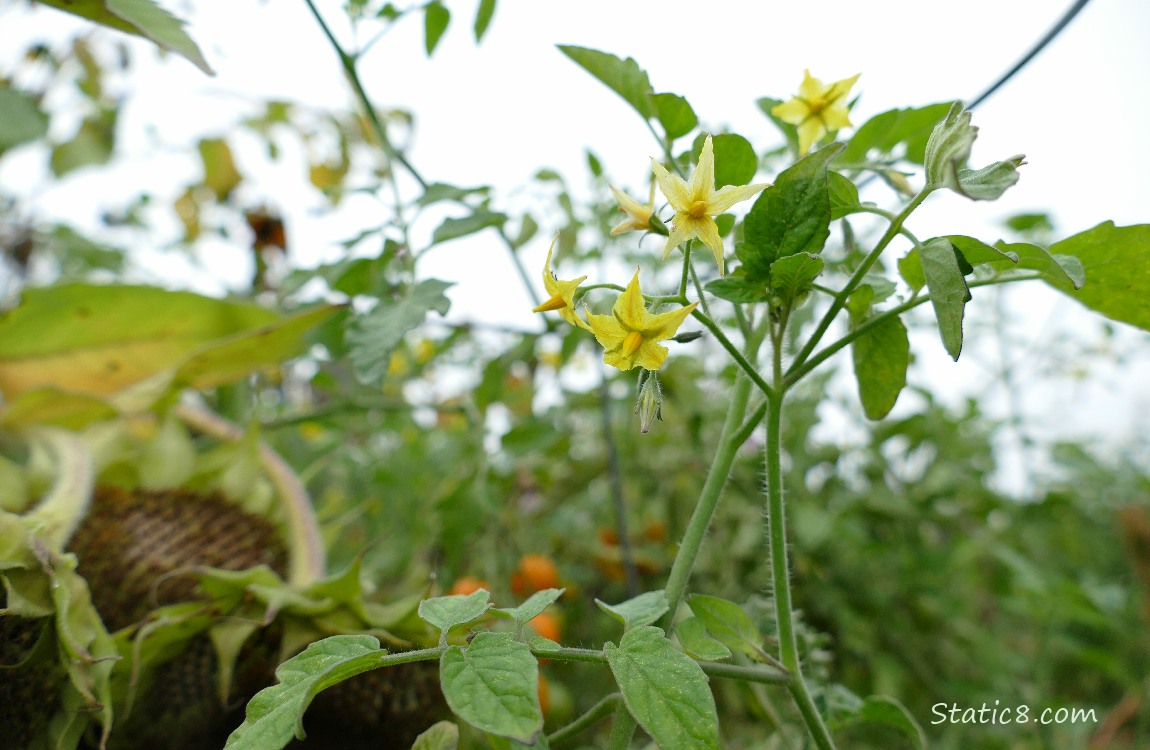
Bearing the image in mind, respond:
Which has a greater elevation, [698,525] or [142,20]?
[142,20]

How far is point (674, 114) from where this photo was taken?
384mm

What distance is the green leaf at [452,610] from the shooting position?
0.28 metres

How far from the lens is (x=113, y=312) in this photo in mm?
686

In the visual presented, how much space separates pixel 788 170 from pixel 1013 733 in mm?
886

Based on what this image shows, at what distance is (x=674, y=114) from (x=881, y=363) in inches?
6.3

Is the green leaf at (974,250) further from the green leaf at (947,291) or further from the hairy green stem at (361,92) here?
the hairy green stem at (361,92)

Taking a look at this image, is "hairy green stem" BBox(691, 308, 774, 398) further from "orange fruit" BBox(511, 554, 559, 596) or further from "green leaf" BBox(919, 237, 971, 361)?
"orange fruit" BBox(511, 554, 559, 596)

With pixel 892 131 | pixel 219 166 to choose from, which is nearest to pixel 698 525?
Answer: pixel 892 131

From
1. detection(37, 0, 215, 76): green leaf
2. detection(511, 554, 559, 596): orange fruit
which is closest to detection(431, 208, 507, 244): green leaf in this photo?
detection(37, 0, 215, 76): green leaf

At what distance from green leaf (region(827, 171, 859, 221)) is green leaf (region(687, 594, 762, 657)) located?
0.18 m

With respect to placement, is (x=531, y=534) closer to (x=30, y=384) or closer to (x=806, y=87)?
(x=30, y=384)

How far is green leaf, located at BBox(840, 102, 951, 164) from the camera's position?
41 cm

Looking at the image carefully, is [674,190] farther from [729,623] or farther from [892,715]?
[892,715]

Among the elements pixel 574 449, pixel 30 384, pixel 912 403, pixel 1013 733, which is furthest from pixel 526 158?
pixel 1013 733
